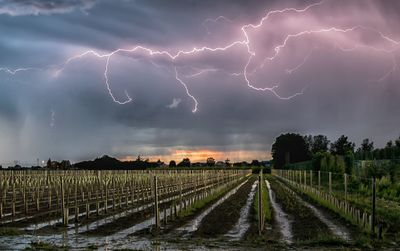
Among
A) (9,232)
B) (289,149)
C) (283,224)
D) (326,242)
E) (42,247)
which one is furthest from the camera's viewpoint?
(289,149)

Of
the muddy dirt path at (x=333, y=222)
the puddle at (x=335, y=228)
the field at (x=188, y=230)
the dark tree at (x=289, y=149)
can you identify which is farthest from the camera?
the dark tree at (x=289, y=149)

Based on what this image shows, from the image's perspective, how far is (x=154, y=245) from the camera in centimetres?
1311

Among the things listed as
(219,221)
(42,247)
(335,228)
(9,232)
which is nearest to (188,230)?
(219,221)

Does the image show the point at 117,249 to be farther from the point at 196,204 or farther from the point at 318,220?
the point at 196,204

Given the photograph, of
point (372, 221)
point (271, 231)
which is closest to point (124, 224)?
point (271, 231)

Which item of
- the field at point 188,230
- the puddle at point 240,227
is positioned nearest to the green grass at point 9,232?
the field at point 188,230

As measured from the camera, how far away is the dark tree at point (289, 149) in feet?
506

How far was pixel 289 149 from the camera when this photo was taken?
511 ft

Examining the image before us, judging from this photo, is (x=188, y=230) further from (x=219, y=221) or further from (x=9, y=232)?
(x=9, y=232)

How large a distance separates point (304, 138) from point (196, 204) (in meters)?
144

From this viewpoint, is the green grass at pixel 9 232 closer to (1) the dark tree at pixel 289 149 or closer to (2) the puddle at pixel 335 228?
(2) the puddle at pixel 335 228

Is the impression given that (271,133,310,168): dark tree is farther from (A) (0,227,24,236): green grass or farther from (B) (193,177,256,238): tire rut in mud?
(A) (0,227,24,236): green grass

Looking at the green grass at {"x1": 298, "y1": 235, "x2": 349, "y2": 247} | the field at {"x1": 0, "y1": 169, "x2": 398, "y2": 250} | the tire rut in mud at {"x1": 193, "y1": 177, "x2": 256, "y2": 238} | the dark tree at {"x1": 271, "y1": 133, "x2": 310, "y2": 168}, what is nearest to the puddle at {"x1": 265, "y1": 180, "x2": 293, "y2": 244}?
the field at {"x1": 0, "y1": 169, "x2": 398, "y2": 250}

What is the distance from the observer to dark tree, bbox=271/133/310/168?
15412 centimetres
